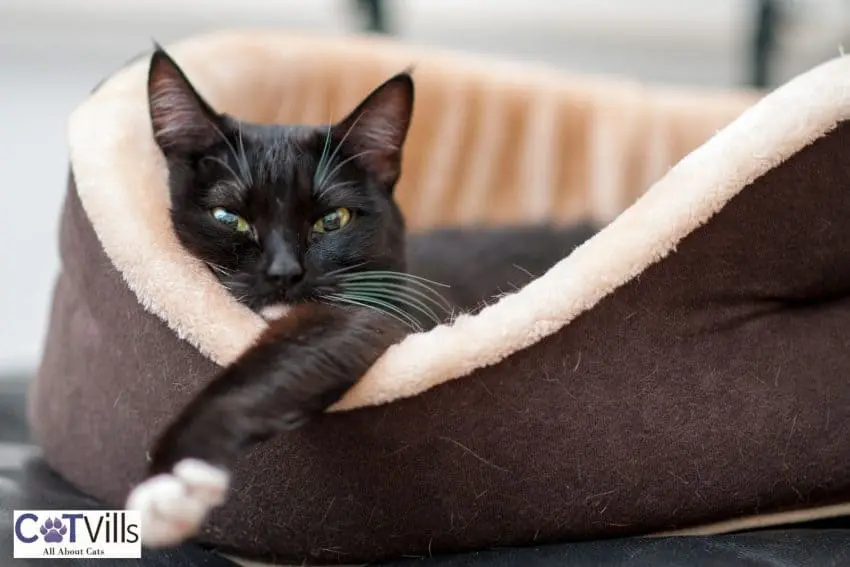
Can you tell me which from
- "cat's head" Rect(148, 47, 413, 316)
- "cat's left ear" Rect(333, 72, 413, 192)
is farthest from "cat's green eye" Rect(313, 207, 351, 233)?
"cat's left ear" Rect(333, 72, 413, 192)

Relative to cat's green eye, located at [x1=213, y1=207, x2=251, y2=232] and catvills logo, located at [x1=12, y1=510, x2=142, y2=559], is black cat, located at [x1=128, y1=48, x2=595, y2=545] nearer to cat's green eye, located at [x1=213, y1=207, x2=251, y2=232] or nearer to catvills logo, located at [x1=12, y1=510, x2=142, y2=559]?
cat's green eye, located at [x1=213, y1=207, x2=251, y2=232]

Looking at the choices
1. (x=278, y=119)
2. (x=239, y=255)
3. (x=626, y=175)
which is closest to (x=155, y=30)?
(x=278, y=119)

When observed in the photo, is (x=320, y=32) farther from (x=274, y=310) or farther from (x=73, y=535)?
(x=73, y=535)

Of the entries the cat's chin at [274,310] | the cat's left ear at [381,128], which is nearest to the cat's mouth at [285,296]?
the cat's chin at [274,310]

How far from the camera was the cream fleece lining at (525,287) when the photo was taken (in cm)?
89

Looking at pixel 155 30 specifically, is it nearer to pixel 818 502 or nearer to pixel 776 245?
pixel 776 245

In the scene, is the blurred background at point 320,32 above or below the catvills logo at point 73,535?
above

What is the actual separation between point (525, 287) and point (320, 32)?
1235mm

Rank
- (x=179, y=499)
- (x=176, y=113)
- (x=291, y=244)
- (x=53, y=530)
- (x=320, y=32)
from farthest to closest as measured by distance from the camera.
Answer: (x=320, y=32) → (x=176, y=113) → (x=291, y=244) → (x=53, y=530) → (x=179, y=499)

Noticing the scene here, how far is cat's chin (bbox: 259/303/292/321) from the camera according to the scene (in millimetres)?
968

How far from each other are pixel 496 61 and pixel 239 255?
1.14 m

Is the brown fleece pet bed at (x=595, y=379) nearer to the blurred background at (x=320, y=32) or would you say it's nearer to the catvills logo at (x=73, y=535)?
the catvills logo at (x=73, y=535)

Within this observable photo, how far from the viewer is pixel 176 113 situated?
110 centimetres

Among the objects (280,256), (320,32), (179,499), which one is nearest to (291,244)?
(280,256)
